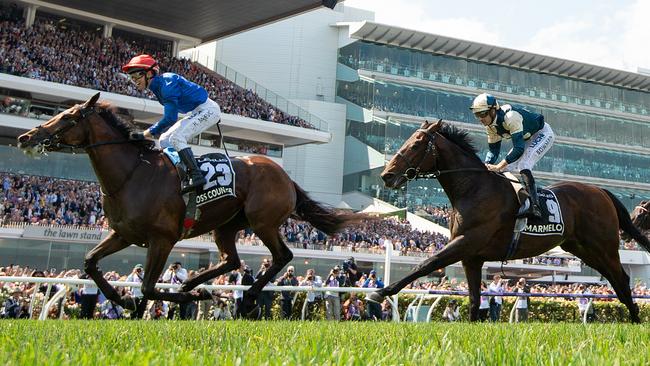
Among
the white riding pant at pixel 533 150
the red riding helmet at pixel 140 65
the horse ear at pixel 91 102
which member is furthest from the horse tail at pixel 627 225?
the horse ear at pixel 91 102

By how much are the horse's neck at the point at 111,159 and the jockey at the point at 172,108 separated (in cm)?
19

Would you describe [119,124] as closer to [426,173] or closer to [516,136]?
[426,173]

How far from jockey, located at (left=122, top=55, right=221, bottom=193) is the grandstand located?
17.3m

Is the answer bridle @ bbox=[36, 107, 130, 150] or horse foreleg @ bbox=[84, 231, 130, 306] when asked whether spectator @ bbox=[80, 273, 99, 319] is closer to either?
horse foreleg @ bbox=[84, 231, 130, 306]

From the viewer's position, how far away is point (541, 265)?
1549 inches

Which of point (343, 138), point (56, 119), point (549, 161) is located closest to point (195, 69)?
point (343, 138)

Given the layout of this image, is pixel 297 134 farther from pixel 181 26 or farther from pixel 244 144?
pixel 181 26

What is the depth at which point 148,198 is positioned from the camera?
691cm

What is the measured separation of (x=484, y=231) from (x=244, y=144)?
111ft

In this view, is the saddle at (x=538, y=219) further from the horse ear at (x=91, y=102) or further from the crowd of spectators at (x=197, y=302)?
the horse ear at (x=91, y=102)

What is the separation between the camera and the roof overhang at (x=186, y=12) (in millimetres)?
36375

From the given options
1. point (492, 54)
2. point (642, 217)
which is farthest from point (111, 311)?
point (492, 54)

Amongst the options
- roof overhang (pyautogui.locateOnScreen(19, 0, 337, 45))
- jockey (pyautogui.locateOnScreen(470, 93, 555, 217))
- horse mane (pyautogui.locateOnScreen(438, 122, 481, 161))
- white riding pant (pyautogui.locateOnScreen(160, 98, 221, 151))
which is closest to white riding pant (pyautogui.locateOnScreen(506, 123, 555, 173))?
jockey (pyautogui.locateOnScreen(470, 93, 555, 217))

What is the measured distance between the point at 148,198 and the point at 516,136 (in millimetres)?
3951
